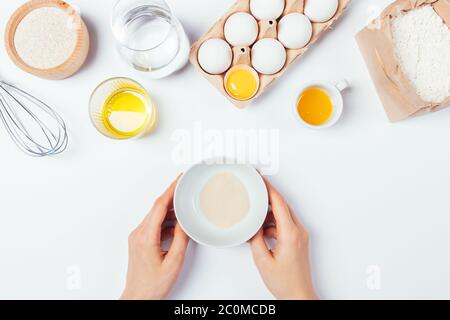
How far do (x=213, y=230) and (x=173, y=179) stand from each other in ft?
0.37

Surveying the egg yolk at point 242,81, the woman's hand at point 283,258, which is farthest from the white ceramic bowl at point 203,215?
the egg yolk at point 242,81

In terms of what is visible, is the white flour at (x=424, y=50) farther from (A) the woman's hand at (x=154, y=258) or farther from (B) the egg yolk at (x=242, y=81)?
(A) the woman's hand at (x=154, y=258)

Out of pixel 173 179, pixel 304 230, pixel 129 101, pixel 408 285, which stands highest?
pixel 129 101

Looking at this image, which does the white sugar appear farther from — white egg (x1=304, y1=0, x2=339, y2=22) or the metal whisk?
white egg (x1=304, y1=0, x2=339, y2=22)

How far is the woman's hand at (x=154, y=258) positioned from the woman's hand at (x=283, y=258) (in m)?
0.13

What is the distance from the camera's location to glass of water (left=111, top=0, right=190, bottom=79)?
0.61m

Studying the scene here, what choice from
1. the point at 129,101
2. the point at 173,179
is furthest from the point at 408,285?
the point at 129,101

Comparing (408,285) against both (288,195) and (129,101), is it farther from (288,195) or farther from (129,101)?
(129,101)

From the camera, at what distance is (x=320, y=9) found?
59 cm

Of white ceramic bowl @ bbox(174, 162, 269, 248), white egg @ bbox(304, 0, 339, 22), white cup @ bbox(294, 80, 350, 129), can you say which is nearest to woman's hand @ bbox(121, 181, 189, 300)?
white ceramic bowl @ bbox(174, 162, 269, 248)

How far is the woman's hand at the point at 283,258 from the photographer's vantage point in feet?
2.02

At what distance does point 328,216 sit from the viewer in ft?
2.17

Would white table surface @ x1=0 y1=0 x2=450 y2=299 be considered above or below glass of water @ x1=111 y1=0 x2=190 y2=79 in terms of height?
below

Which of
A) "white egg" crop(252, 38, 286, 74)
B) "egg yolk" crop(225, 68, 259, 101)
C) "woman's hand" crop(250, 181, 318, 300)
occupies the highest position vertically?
"white egg" crop(252, 38, 286, 74)
